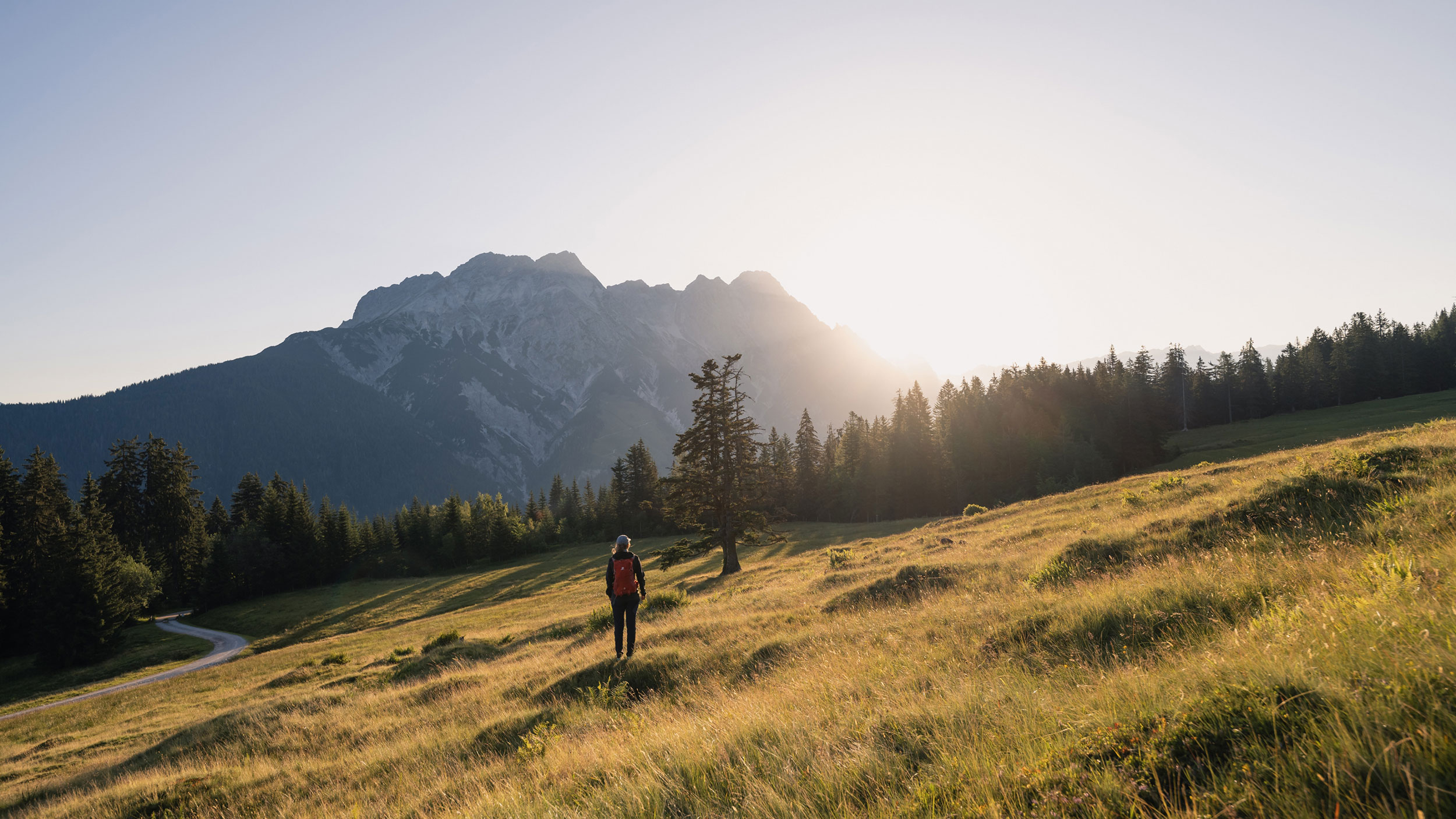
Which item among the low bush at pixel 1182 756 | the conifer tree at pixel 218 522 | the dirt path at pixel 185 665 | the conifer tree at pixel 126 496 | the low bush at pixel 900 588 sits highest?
the conifer tree at pixel 126 496

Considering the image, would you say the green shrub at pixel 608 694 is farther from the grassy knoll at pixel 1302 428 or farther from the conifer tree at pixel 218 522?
the conifer tree at pixel 218 522

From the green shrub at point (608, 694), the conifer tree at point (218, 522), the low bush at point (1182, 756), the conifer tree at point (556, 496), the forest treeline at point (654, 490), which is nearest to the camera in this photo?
the low bush at point (1182, 756)

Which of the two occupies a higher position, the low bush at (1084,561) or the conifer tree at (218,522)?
the conifer tree at (218,522)

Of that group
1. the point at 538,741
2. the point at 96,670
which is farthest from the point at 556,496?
the point at 538,741

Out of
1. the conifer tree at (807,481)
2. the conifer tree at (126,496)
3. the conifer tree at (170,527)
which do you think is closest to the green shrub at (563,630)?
the conifer tree at (807,481)

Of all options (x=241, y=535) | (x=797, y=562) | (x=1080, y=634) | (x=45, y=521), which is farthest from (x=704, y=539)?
(x=241, y=535)

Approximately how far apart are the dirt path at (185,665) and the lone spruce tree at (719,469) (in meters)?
33.1

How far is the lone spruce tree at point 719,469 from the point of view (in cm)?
3488

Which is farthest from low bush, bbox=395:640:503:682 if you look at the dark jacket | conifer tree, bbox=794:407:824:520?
conifer tree, bbox=794:407:824:520

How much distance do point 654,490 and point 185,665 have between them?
177ft

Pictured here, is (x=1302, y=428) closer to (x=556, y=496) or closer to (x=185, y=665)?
(x=185, y=665)

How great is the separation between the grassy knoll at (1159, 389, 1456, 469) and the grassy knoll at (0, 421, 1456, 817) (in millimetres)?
41605

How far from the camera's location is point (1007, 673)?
18.8 ft

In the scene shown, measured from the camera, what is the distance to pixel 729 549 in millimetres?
35281
